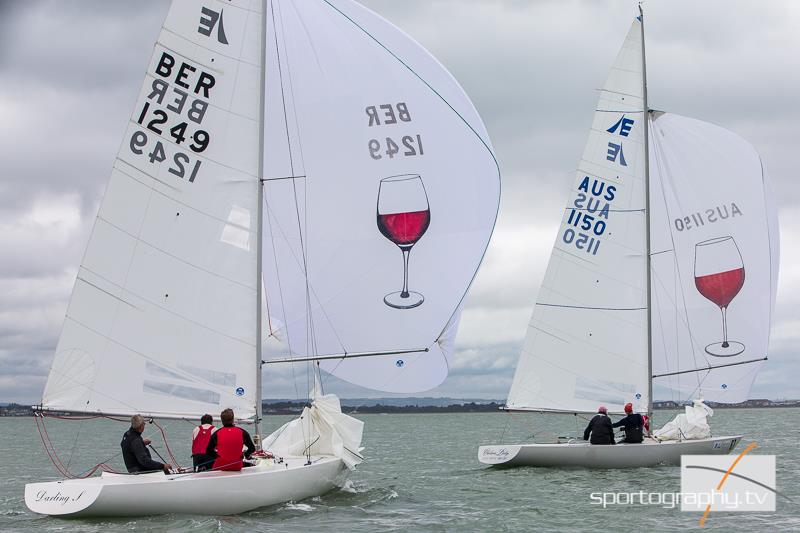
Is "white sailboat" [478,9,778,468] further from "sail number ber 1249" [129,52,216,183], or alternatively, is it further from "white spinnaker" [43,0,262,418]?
"sail number ber 1249" [129,52,216,183]

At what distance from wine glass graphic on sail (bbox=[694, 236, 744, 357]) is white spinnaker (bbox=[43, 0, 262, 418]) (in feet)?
35.4

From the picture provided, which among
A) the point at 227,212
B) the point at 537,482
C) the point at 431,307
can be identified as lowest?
the point at 537,482

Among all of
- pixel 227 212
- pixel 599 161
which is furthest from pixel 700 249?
pixel 227 212

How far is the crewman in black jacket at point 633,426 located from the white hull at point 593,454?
0.17m

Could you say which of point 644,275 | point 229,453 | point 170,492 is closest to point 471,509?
point 229,453

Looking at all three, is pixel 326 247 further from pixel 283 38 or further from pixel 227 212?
pixel 283 38

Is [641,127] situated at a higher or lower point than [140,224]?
higher

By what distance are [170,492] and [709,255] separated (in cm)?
1303

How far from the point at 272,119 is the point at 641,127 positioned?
891cm

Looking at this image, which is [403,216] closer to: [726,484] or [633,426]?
[726,484]

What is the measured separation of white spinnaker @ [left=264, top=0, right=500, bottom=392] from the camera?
1462 centimetres

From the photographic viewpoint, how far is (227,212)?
13688 millimetres

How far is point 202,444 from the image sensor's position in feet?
41.7

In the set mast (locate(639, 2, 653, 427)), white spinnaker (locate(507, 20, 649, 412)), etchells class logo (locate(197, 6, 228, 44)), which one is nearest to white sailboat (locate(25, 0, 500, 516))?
etchells class logo (locate(197, 6, 228, 44))
